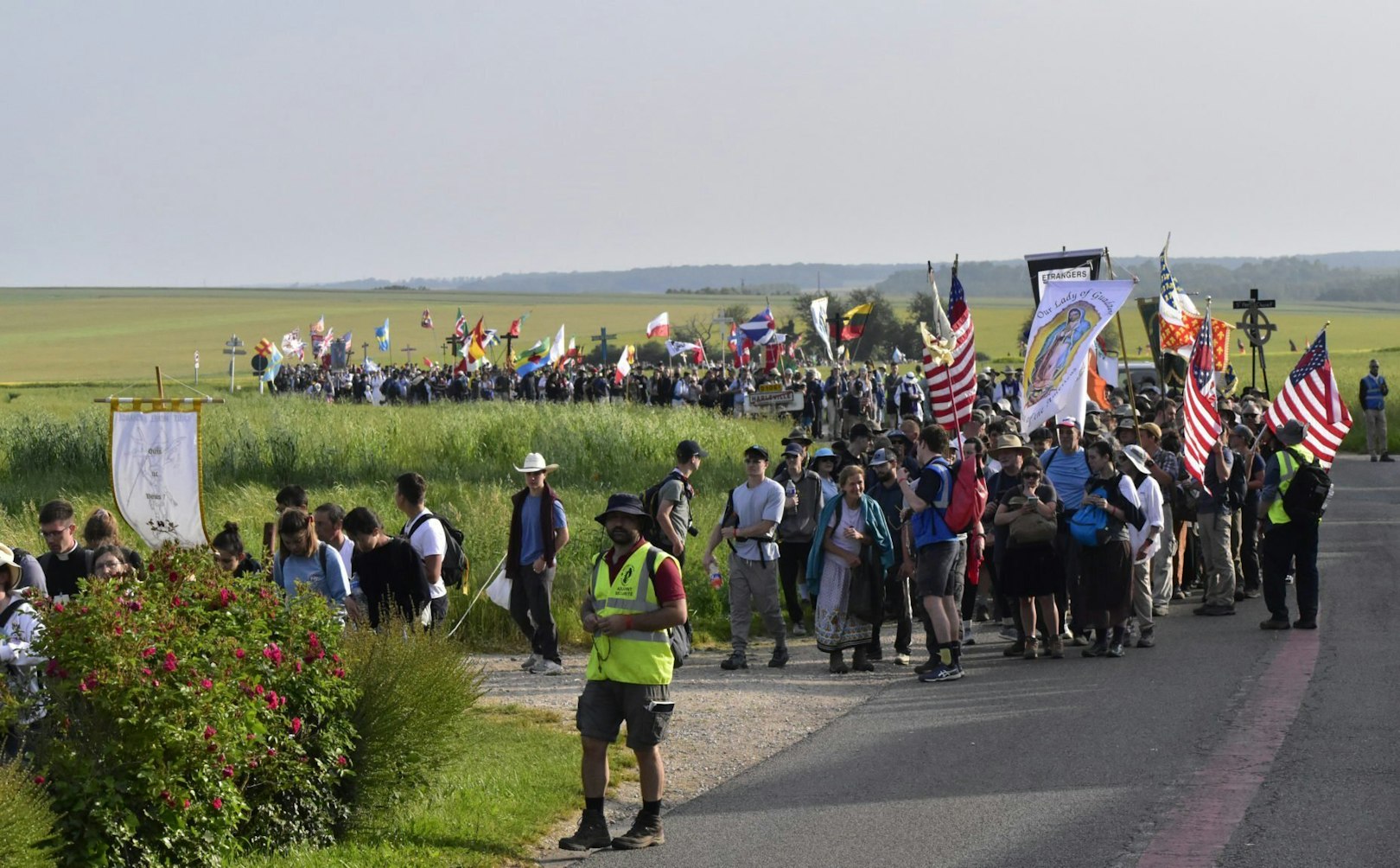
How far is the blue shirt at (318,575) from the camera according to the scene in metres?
9.84

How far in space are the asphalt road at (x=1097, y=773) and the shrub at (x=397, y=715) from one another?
3.57 ft

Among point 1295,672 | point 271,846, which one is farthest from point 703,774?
point 1295,672

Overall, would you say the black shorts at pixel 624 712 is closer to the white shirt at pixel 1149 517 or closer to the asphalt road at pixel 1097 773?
the asphalt road at pixel 1097 773

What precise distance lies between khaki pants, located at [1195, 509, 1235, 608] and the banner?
19.6 ft

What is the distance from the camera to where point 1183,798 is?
8.56 m

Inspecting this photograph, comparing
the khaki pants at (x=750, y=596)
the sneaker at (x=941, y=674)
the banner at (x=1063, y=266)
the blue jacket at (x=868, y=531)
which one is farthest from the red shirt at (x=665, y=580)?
the banner at (x=1063, y=266)

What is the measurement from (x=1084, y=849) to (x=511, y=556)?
6183 mm

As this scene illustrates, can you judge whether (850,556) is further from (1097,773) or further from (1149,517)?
(1097,773)

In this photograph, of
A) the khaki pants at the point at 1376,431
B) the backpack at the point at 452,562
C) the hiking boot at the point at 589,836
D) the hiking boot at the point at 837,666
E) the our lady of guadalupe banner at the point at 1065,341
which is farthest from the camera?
the khaki pants at the point at 1376,431

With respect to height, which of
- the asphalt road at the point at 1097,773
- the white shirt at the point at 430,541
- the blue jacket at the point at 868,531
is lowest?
the asphalt road at the point at 1097,773

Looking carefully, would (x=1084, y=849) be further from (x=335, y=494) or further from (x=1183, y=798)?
(x=335, y=494)

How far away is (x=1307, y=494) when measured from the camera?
46.7ft

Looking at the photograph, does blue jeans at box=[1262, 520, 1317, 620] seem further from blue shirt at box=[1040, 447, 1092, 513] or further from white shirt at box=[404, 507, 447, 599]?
white shirt at box=[404, 507, 447, 599]

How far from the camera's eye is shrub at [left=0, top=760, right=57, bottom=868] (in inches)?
223
